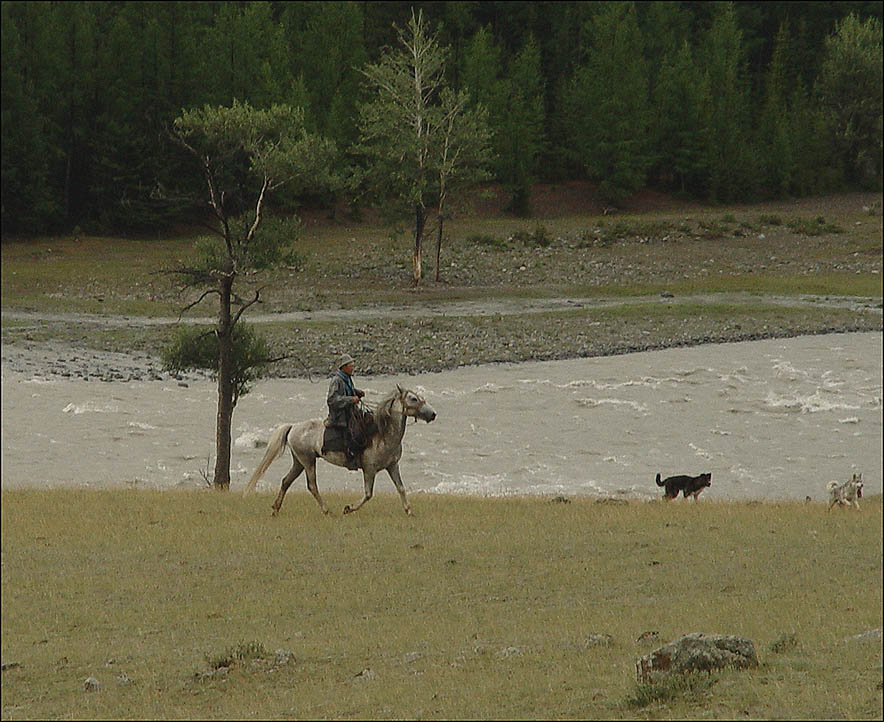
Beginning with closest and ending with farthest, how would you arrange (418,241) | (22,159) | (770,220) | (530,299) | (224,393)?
(224,393)
(530,299)
(418,241)
(22,159)
(770,220)

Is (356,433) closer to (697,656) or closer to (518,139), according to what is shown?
(697,656)

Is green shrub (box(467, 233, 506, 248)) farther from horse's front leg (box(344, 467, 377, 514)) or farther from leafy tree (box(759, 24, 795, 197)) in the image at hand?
horse's front leg (box(344, 467, 377, 514))

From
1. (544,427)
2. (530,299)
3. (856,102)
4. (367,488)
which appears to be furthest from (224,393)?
(856,102)

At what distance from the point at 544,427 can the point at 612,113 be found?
6553 cm

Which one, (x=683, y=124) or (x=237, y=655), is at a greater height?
(x=683, y=124)

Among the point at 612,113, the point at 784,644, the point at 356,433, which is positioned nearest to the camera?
the point at 784,644

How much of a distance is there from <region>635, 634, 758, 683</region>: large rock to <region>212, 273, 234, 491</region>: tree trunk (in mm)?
18710

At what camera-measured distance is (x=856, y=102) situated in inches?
4291

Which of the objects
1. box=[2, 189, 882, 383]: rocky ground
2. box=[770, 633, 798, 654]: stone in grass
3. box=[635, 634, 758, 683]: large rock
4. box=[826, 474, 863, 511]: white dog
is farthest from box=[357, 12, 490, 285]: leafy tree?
box=[635, 634, 758, 683]: large rock

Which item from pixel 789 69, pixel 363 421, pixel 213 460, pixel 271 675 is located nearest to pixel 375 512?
pixel 363 421

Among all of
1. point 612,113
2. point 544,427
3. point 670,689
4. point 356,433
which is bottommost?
point 544,427

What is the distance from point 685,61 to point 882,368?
61103mm

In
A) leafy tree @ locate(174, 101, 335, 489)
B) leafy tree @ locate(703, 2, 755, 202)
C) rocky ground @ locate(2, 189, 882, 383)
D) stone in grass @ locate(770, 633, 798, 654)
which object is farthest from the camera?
leafy tree @ locate(703, 2, 755, 202)

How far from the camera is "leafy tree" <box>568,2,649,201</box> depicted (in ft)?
330
